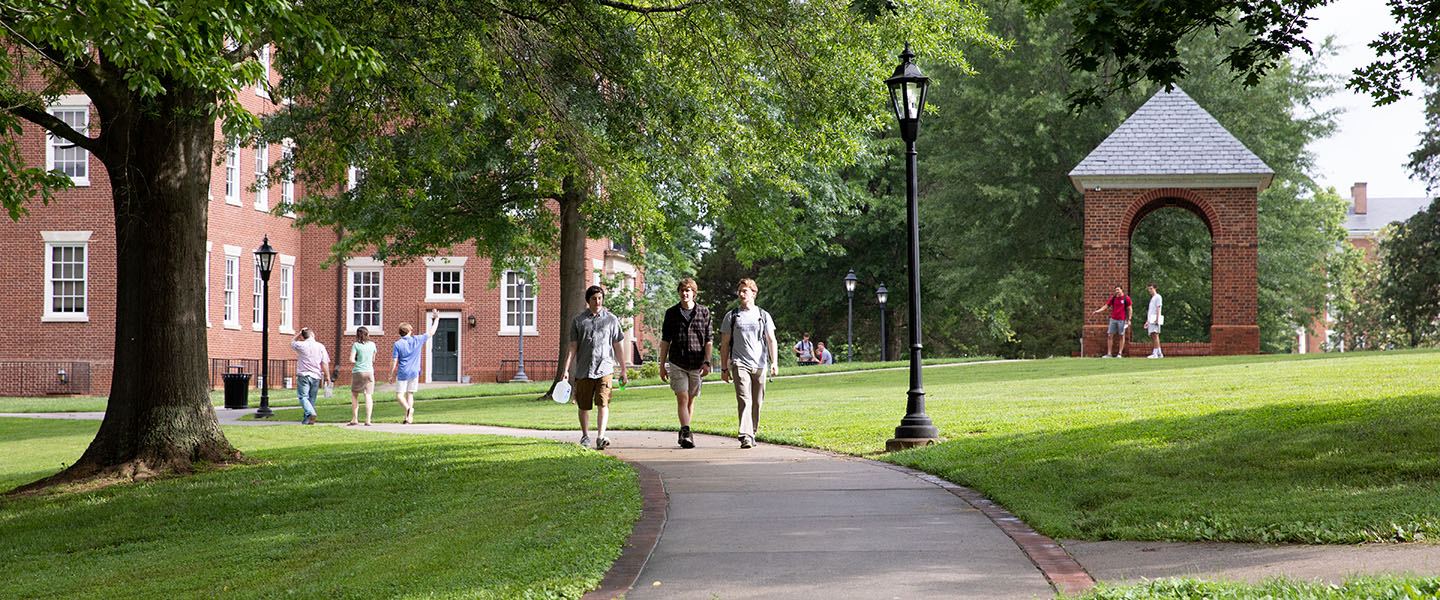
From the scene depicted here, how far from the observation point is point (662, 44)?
14867mm

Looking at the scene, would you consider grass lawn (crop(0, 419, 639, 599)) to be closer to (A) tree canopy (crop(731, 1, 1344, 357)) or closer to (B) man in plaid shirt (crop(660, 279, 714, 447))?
(B) man in plaid shirt (crop(660, 279, 714, 447))

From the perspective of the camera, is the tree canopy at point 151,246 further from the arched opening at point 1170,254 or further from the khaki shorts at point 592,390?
the arched opening at point 1170,254

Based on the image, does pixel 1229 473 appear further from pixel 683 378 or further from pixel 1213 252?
pixel 1213 252

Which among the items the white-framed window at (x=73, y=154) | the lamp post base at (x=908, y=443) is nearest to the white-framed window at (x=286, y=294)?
the white-framed window at (x=73, y=154)

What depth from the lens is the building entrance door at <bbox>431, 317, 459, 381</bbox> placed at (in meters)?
42.0

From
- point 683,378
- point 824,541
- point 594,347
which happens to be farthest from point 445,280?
point 824,541

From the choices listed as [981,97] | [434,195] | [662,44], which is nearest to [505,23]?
[662,44]

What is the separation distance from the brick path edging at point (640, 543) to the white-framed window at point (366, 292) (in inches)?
1320

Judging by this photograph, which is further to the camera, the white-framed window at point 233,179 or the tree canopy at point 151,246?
the white-framed window at point 233,179

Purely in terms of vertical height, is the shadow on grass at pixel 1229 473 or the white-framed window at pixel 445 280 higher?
the white-framed window at pixel 445 280

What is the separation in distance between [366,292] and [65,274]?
938 cm

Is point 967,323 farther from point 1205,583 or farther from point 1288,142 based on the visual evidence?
point 1205,583

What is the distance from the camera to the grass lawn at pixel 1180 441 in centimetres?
720

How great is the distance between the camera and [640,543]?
712 centimetres
